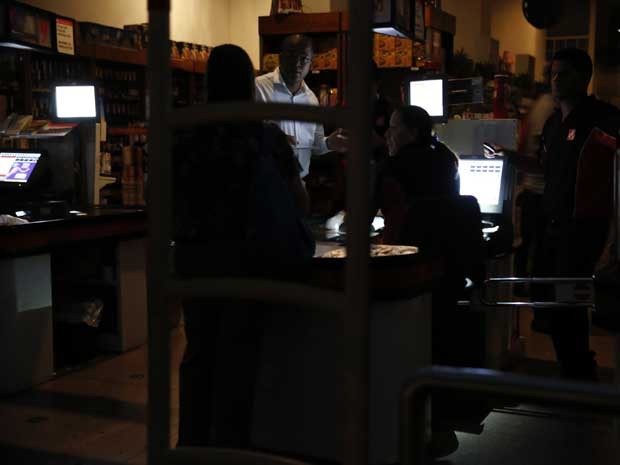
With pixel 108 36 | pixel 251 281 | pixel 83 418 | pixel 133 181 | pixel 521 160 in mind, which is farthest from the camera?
pixel 108 36

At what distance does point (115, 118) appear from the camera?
379 inches

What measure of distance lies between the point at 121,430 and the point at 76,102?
266 cm

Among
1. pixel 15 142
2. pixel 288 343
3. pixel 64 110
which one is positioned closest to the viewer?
pixel 288 343

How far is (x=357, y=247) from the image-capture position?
4.81ft

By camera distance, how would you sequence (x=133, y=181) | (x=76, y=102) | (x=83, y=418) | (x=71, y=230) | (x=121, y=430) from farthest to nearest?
(x=76, y=102) → (x=133, y=181) → (x=71, y=230) → (x=83, y=418) → (x=121, y=430)

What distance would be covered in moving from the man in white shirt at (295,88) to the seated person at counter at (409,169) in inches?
20.0

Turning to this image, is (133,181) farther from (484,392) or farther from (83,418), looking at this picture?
(484,392)

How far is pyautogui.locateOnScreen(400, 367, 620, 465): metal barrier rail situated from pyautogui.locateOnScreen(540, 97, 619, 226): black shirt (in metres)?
3.12

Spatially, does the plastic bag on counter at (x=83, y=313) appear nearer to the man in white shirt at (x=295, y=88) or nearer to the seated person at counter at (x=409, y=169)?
the man in white shirt at (x=295, y=88)

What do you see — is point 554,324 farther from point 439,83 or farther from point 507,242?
point 439,83

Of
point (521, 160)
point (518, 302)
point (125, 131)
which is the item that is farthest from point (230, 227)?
point (125, 131)

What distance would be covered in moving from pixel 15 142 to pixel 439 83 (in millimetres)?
3428

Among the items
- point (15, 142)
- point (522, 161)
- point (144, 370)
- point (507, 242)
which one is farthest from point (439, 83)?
point (15, 142)

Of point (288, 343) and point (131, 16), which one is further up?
point (131, 16)
